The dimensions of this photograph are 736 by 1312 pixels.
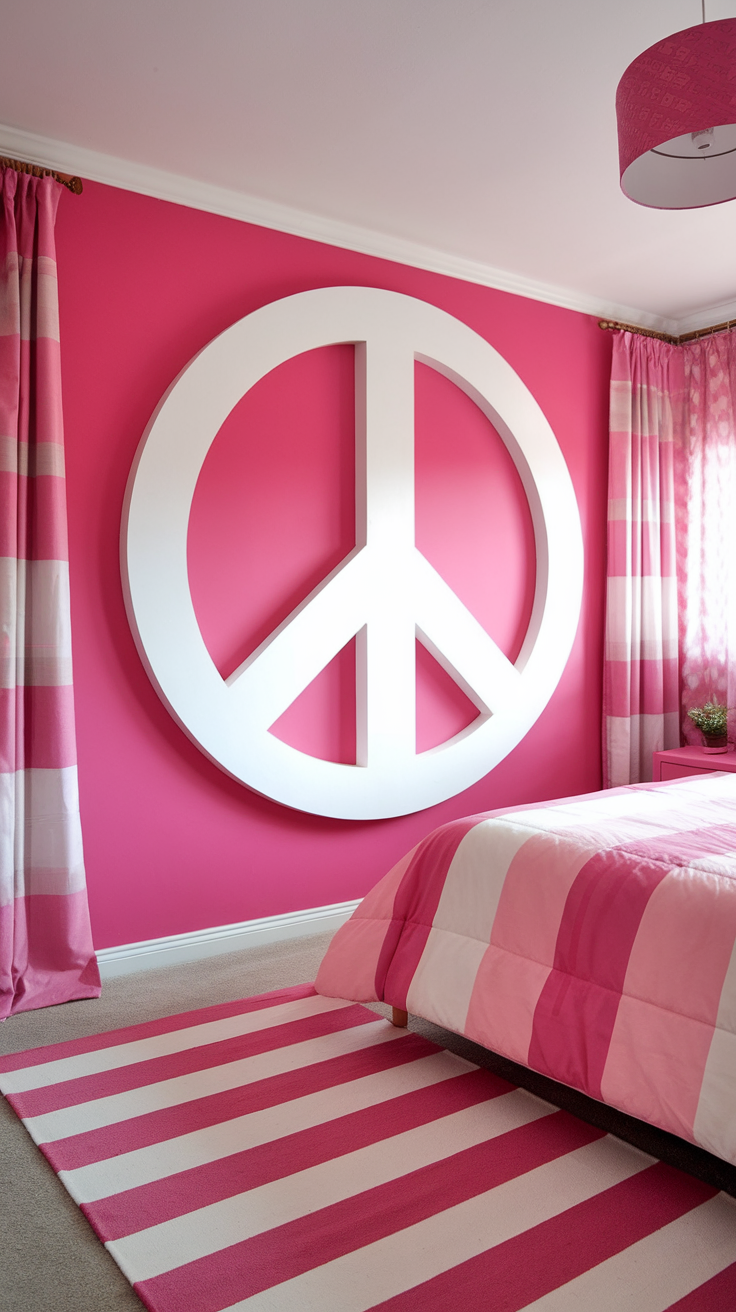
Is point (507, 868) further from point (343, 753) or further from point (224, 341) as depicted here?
point (224, 341)

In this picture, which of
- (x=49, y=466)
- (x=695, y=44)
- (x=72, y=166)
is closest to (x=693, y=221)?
(x=695, y=44)

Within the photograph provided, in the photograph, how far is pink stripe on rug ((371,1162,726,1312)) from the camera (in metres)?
1.42

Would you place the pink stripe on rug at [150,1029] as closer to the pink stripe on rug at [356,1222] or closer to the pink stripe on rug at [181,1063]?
the pink stripe on rug at [181,1063]

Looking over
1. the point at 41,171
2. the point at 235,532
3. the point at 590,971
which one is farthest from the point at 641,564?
the point at 41,171

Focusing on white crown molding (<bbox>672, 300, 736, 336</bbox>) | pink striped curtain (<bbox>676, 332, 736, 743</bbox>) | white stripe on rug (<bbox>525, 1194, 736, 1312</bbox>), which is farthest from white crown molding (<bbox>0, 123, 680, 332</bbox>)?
white stripe on rug (<bbox>525, 1194, 736, 1312</bbox>)

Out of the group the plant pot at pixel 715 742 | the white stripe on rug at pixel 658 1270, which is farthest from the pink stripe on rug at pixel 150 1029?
the plant pot at pixel 715 742

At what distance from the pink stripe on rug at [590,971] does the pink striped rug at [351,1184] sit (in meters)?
0.18

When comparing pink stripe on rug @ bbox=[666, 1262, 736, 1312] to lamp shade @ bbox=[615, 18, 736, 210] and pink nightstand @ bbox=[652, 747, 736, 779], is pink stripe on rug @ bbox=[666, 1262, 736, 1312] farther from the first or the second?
pink nightstand @ bbox=[652, 747, 736, 779]

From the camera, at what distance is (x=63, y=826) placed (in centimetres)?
256

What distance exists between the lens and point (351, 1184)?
1.71 m

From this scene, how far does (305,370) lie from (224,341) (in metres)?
0.35

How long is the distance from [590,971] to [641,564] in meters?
2.51

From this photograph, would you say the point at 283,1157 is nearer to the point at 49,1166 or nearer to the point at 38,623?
the point at 49,1166

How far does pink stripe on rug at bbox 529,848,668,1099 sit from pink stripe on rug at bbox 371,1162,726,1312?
0.19 metres
